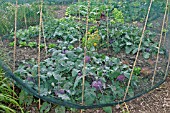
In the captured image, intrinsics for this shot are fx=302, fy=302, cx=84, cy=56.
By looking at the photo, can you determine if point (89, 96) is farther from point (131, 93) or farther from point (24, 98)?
point (24, 98)

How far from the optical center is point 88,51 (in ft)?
A: 13.0

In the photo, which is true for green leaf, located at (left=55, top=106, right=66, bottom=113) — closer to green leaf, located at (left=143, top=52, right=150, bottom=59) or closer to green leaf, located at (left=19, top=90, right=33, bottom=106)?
green leaf, located at (left=19, top=90, right=33, bottom=106)

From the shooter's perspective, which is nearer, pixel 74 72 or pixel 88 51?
pixel 74 72

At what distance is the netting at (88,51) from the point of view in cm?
331

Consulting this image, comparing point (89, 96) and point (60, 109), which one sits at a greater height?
point (89, 96)

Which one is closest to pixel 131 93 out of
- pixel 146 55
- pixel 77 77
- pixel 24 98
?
pixel 77 77

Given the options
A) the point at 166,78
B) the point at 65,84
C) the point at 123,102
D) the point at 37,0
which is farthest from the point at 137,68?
the point at 37,0

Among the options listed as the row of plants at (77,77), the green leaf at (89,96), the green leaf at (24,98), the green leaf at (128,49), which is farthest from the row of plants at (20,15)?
the green leaf at (89,96)

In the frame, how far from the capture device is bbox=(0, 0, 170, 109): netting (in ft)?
10.9

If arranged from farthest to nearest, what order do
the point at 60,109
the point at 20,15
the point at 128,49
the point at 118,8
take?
the point at 118,8 < the point at 20,15 < the point at 128,49 < the point at 60,109

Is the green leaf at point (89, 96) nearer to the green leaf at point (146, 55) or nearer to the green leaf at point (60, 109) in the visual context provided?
the green leaf at point (60, 109)

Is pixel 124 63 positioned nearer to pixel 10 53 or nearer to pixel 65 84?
pixel 65 84

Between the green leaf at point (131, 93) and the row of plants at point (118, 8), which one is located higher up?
the row of plants at point (118, 8)

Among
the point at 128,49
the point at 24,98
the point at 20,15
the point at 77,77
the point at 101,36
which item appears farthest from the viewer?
the point at 20,15
